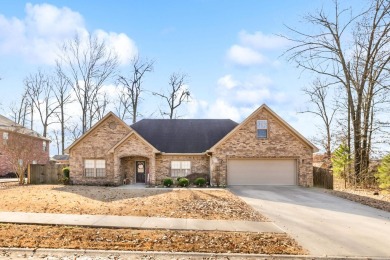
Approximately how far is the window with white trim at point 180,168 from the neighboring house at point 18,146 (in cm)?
1331

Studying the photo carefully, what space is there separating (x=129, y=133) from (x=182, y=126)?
241 inches

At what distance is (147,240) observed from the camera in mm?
9391

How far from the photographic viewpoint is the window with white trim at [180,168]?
25.0 m

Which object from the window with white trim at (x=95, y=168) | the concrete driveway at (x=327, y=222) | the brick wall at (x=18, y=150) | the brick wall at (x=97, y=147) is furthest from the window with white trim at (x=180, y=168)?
the brick wall at (x=18, y=150)

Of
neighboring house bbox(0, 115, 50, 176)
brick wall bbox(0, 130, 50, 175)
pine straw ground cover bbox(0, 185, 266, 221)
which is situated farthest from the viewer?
neighboring house bbox(0, 115, 50, 176)

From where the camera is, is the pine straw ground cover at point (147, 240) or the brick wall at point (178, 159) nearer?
the pine straw ground cover at point (147, 240)

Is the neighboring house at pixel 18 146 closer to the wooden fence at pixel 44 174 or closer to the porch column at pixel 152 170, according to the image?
the wooden fence at pixel 44 174

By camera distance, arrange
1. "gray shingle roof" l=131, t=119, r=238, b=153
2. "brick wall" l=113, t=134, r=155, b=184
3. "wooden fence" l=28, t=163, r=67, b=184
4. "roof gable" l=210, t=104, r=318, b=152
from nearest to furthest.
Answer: "roof gable" l=210, t=104, r=318, b=152
"brick wall" l=113, t=134, r=155, b=184
"gray shingle roof" l=131, t=119, r=238, b=153
"wooden fence" l=28, t=163, r=67, b=184

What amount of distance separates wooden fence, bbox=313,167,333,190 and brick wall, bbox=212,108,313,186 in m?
1.29

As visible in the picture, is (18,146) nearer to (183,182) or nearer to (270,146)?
(183,182)

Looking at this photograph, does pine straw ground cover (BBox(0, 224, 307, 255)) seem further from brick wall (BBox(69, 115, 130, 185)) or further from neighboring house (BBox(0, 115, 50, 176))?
neighboring house (BBox(0, 115, 50, 176))

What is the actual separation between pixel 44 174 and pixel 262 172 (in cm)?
1813

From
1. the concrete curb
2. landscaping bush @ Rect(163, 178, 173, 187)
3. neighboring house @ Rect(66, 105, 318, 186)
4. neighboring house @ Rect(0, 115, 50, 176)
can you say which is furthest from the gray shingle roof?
the concrete curb

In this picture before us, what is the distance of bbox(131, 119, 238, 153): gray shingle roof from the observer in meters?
26.1
